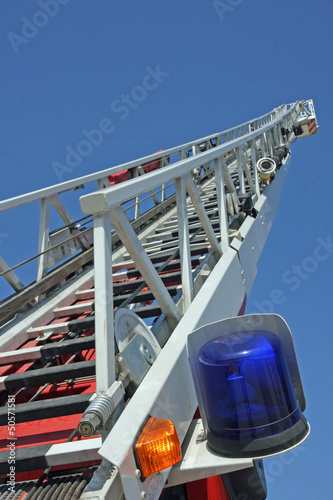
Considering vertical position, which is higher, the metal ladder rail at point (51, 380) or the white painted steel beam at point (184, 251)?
the white painted steel beam at point (184, 251)

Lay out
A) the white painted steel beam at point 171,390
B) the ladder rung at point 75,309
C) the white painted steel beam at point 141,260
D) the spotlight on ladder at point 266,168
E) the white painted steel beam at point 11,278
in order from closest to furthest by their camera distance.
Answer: the white painted steel beam at point 171,390 < the white painted steel beam at point 141,260 < the ladder rung at point 75,309 < the white painted steel beam at point 11,278 < the spotlight on ladder at point 266,168

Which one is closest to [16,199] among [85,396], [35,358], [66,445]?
[35,358]

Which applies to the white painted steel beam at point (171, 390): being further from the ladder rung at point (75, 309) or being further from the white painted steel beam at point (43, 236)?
the white painted steel beam at point (43, 236)

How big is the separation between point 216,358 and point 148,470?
1.52 feet

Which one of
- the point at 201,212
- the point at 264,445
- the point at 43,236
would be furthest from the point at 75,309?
the point at 264,445

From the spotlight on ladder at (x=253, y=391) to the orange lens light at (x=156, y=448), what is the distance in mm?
220

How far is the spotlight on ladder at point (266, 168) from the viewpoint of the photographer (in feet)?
20.2

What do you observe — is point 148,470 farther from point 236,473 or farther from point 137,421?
point 236,473

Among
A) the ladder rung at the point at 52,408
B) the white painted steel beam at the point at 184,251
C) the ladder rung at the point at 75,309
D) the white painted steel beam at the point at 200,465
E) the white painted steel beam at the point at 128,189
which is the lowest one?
the white painted steel beam at the point at 200,465

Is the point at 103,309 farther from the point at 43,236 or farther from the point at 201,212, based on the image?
the point at 43,236

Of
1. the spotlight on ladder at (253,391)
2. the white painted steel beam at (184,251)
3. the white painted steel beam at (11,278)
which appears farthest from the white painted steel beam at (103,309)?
the white painted steel beam at (11,278)

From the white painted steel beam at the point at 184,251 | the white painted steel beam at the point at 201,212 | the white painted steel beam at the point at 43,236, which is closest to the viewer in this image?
the white painted steel beam at the point at 184,251

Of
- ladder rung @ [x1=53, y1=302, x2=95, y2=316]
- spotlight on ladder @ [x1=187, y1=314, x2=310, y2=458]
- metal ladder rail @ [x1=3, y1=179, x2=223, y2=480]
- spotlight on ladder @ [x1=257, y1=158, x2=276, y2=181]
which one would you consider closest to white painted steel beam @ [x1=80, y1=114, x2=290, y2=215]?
spotlight on ladder @ [x1=187, y1=314, x2=310, y2=458]

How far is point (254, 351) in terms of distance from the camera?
1.79m
